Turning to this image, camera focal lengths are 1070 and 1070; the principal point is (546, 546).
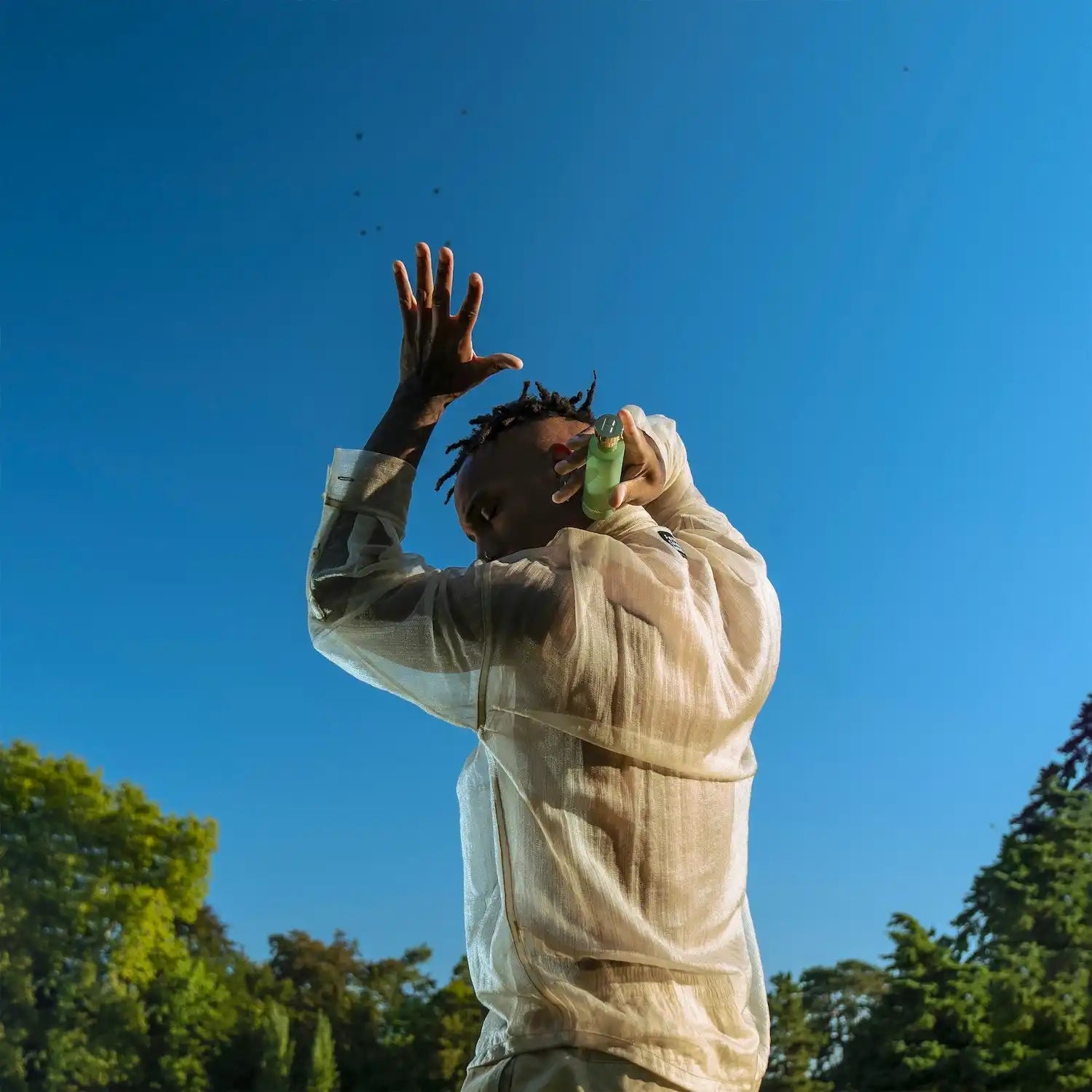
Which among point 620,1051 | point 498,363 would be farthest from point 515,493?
point 620,1051

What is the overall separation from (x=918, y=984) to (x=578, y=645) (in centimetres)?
686

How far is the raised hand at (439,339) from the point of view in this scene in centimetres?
59

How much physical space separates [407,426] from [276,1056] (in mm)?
7272

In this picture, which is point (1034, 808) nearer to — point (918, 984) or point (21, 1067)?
point (918, 984)

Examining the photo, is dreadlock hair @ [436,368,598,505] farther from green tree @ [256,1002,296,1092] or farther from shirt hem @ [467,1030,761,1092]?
green tree @ [256,1002,296,1092]

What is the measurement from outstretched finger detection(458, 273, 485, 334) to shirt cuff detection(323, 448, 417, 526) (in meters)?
0.09

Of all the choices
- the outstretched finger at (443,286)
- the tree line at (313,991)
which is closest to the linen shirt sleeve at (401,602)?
the outstretched finger at (443,286)

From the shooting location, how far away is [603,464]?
21.9 inches

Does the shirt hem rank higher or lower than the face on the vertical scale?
lower

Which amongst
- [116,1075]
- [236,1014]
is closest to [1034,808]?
[236,1014]

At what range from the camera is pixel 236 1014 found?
7.04 metres

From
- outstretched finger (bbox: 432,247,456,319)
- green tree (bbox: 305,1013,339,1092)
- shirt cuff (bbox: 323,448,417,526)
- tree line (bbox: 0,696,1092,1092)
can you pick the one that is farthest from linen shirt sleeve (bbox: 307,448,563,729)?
green tree (bbox: 305,1013,339,1092)

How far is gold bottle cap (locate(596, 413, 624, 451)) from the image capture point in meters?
0.54

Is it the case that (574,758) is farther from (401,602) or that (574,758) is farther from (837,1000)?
(837,1000)
